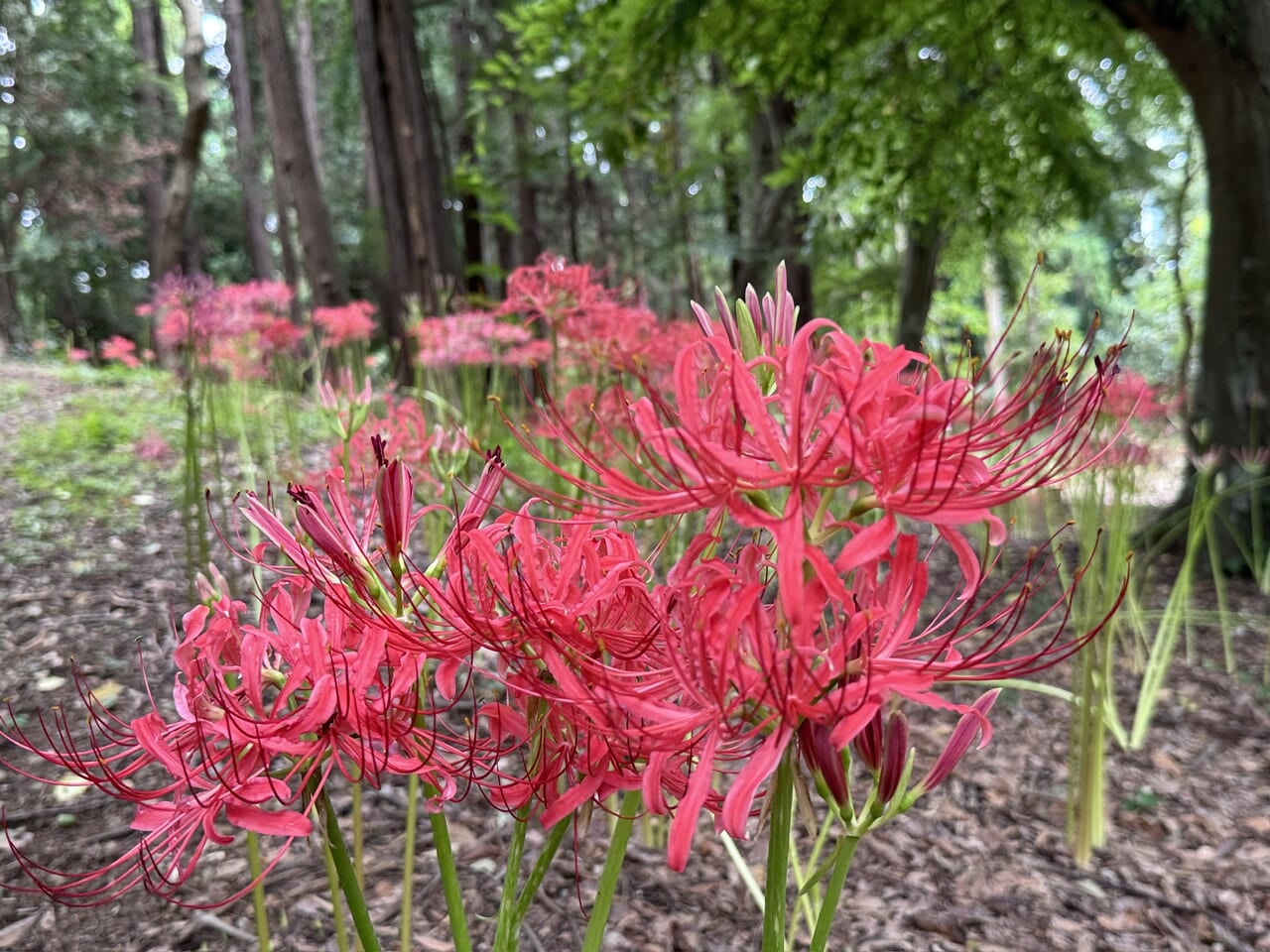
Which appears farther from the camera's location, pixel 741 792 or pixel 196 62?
pixel 196 62

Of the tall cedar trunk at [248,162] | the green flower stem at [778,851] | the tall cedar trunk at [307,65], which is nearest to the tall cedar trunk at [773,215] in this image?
the green flower stem at [778,851]

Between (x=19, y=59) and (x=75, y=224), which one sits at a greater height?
(x=19, y=59)

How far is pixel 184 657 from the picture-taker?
2.23 ft

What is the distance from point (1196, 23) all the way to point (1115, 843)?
11.5ft

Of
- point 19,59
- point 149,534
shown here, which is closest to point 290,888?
point 149,534

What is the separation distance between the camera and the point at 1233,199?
13.0 feet

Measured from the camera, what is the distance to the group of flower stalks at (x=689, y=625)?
1.85 ft

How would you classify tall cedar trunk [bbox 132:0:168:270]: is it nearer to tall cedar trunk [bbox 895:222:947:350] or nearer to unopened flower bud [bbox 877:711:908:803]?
tall cedar trunk [bbox 895:222:947:350]

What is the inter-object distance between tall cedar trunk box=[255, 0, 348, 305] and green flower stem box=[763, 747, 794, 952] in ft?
21.3

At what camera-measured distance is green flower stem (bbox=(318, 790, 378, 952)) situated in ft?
2.19

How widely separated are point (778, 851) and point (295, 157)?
704 cm

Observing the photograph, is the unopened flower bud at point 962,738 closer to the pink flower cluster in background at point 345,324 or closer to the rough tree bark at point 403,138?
the pink flower cluster in background at point 345,324

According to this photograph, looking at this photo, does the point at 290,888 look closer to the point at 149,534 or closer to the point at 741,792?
the point at 741,792

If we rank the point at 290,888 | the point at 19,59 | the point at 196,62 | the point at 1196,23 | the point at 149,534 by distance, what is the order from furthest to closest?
the point at 19,59 < the point at 196,62 < the point at 1196,23 < the point at 149,534 < the point at 290,888
